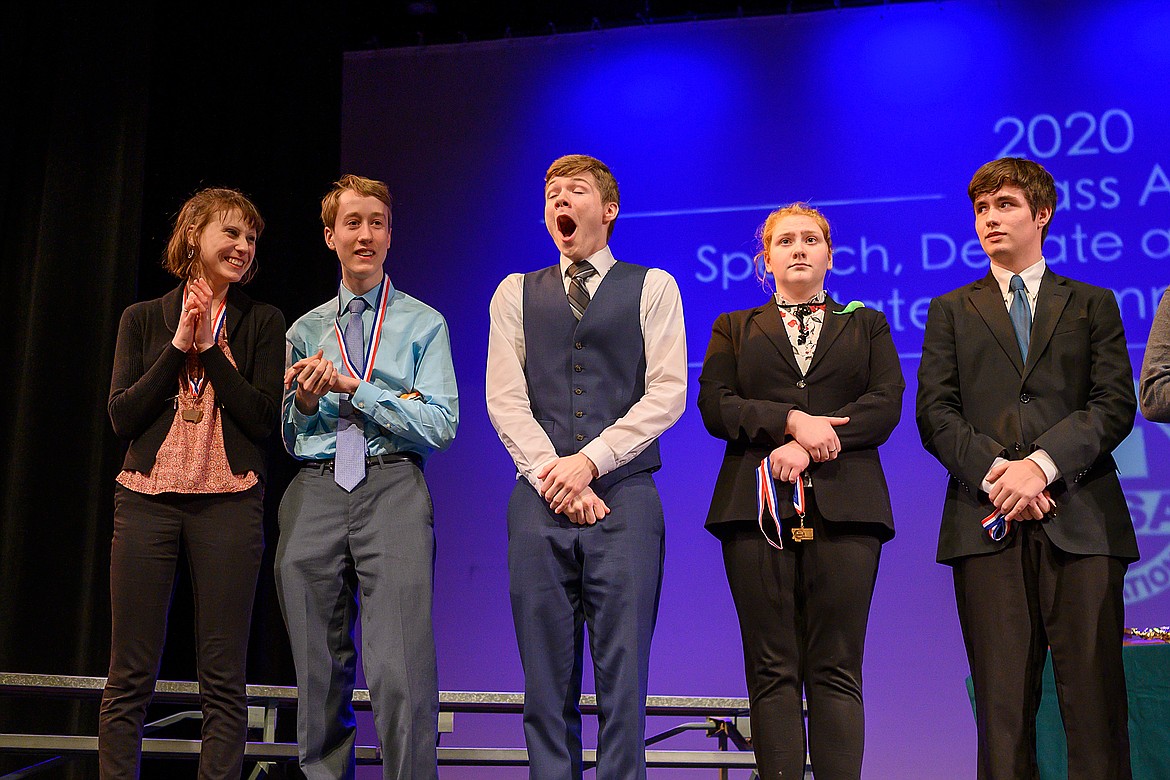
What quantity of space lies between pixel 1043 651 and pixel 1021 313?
2.88ft

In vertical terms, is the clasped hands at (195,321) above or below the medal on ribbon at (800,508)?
above

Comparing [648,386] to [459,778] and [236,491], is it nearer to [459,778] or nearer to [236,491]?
[236,491]

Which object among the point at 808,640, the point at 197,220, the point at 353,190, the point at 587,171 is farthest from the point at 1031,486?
the point at 197,220

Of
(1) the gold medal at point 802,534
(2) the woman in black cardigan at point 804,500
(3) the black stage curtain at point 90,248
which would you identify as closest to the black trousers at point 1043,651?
(2) the woman in black cardigan at point 804,500

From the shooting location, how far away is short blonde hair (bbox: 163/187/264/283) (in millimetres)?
3271

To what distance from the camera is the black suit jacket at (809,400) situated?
278 centimetres

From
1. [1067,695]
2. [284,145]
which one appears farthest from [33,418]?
[1067,695]

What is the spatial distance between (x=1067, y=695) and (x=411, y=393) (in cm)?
181

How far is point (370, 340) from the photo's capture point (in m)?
Result: 3.10

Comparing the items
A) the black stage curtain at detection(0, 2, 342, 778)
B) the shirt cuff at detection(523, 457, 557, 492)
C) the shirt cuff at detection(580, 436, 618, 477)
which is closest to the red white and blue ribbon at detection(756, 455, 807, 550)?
the shirt cuff at detection(580, 436, 618, 477)

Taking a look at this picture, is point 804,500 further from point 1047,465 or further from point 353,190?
point 353,190

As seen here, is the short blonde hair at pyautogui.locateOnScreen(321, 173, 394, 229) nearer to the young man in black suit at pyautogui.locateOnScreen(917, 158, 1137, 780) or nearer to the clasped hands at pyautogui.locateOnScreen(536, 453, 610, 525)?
the clasped hands at pyautogui.locateOnScreen(536, 453, 610, 525)

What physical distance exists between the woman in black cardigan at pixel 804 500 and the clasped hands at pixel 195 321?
137 centimetres

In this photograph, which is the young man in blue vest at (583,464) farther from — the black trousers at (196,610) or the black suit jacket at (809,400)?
the black trousers at (196,610)
